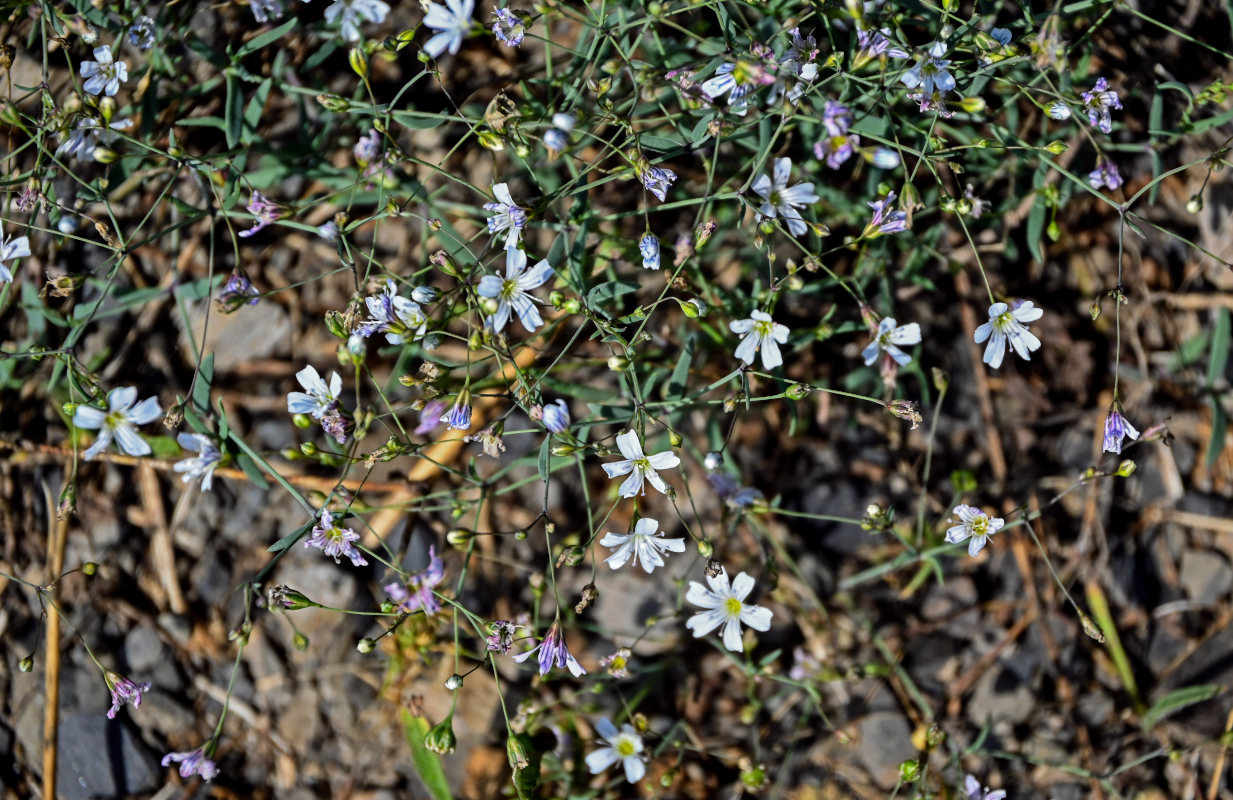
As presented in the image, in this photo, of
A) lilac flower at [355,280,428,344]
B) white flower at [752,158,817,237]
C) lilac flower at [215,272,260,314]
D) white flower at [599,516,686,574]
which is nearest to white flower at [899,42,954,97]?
white flower at [752,158,817,237]

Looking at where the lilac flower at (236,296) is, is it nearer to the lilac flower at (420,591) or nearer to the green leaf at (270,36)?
the green leaf at (270,36)

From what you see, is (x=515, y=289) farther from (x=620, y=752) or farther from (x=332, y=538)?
(x=620, y=752)

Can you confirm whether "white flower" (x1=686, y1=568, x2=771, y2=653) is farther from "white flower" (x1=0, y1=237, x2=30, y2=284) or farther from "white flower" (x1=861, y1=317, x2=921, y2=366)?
"white flower" (x1=0, y1=237, x2=30, y2=284)

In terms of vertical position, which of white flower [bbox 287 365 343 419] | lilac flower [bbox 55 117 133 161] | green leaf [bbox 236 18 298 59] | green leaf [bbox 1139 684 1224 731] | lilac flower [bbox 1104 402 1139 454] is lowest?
green leaf [bbox 1139 684 1224 731]

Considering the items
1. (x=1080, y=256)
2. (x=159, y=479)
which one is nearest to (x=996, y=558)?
A: (x=1080, y=256)

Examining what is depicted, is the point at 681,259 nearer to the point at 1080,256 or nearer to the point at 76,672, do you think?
the point at 1080,256
